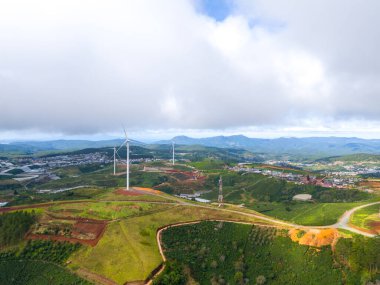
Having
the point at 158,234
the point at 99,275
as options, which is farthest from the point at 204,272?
the point at 99,275

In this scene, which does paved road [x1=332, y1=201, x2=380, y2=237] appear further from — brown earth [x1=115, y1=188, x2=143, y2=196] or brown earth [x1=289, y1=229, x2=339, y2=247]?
brown earth [x1=115, y1=188, x2=143, y2=196]

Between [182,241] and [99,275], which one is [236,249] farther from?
[99,275]

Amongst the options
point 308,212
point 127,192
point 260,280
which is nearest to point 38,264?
point 127,192

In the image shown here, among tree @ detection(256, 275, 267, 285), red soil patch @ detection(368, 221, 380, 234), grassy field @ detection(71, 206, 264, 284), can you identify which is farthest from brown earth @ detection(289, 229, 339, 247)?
tree @ detection(256, 275, 267, 285)

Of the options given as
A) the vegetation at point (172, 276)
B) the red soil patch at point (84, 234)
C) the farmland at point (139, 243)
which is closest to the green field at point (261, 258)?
the farmland at point (139, 243)

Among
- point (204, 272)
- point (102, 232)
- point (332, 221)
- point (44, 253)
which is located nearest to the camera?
point (204, 272)

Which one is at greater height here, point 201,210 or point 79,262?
point 201,210
